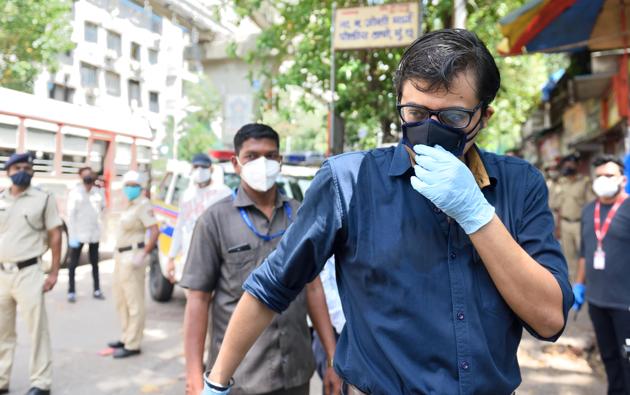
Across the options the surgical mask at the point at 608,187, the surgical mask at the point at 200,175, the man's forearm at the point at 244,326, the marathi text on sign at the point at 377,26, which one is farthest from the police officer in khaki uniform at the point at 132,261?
the man's forearm at the point at 244,326

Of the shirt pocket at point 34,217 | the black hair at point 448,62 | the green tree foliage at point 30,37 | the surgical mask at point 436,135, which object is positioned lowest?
the shirt pocket at point 34,217

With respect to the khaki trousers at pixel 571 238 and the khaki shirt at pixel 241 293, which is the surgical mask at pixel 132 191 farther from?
→ the khaki trousers at pixel 571 238

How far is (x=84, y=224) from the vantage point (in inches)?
299

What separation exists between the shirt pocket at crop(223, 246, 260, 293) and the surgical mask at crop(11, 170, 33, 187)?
2781 mm

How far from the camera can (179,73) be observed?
6035 mm

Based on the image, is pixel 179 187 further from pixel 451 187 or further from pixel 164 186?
pixel 451 187

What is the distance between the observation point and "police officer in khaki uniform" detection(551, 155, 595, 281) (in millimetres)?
Answer: 9609

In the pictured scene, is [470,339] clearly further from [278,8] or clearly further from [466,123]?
[278,8]

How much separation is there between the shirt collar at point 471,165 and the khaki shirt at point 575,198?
900cm

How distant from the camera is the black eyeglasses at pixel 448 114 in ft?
4.22

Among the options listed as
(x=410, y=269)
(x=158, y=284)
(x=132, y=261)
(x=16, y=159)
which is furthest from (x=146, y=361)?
(x=410, y=269)

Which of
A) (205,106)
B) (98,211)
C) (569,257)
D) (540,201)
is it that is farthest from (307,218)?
(569,257)

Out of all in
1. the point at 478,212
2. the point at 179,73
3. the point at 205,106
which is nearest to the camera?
the point at 478,212

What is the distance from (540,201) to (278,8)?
8.68m
